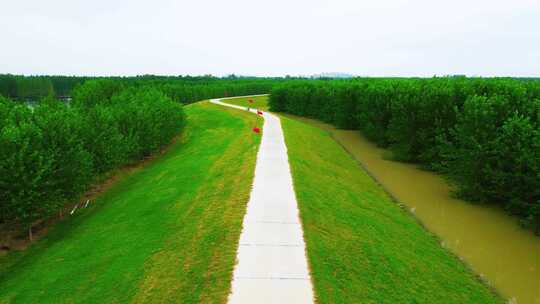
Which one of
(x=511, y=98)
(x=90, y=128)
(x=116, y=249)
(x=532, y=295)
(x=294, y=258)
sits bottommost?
(x=532, y=295)

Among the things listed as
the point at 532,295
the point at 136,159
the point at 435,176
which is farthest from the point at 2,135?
the point at 435,176

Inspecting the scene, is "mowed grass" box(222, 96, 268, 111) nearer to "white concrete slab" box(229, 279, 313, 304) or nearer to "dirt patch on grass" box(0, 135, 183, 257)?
"dirt patch on grass" box(0, 135, 183, 257)

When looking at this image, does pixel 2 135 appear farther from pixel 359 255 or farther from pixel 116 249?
pixel 359 255

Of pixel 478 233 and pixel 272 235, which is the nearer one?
pixel 272 235

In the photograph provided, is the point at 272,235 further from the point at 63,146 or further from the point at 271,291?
the point at 63,146

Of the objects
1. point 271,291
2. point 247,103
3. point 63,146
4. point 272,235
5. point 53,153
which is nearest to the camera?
point 271,291

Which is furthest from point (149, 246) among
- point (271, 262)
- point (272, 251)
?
point (271, 262)

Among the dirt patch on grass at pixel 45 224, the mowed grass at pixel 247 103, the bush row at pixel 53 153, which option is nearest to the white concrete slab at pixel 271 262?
the bush row at pixel 53 153
